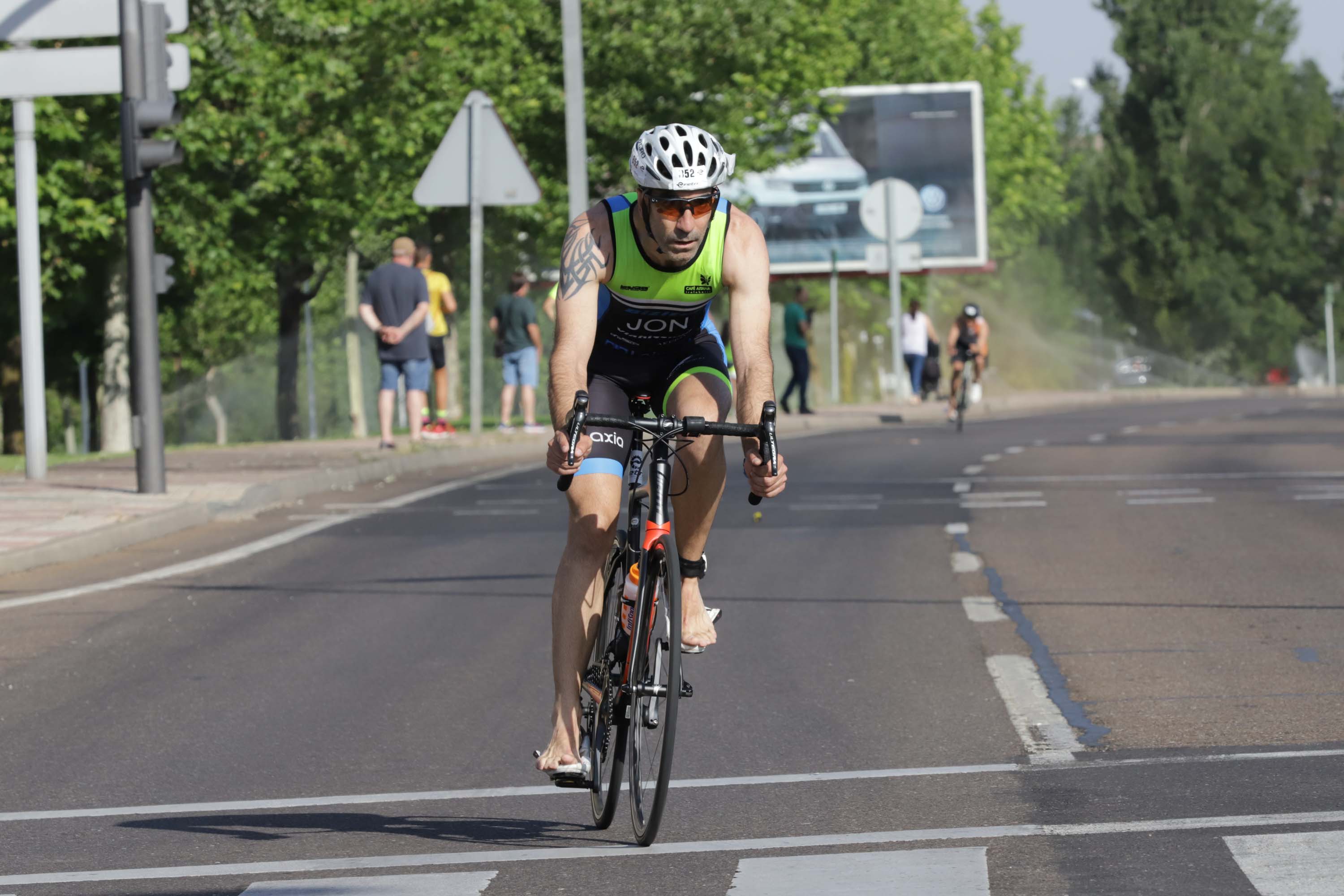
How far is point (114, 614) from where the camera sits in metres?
10.7

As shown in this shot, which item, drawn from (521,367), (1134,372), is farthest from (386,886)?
(1134,372)

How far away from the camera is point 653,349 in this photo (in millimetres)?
6176

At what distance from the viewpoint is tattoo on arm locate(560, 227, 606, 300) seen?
5871mm

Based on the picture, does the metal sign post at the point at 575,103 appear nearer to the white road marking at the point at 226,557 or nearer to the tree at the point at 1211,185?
the white road marking at the point at 226,557

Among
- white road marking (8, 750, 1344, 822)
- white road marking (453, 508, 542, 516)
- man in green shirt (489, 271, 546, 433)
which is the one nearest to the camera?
white road marking (8, 750, 1344, 822)

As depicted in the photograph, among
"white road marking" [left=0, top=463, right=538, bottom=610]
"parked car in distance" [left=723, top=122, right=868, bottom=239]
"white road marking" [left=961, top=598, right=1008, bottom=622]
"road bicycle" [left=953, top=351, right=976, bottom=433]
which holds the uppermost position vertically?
"parked car in distance" [left=723, top=122, right=868, bottom=239]

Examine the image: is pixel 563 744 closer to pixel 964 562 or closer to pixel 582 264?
pixel 582 264

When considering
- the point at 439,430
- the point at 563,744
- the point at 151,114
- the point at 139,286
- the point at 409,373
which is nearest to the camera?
the point at 563,744

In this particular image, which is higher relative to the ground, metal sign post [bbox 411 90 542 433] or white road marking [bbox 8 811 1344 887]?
metal sign post [bbox 411 90 542 433]

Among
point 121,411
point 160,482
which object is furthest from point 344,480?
point 121,411

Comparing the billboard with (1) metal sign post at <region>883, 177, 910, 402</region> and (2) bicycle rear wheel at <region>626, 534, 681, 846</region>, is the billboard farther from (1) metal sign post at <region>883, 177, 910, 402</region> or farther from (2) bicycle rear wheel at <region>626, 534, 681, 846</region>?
(2) bicycle rear wheel at <region>626, 534, 681, 846</region>

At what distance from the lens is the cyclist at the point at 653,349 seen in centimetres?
573

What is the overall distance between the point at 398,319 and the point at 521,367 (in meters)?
4.21

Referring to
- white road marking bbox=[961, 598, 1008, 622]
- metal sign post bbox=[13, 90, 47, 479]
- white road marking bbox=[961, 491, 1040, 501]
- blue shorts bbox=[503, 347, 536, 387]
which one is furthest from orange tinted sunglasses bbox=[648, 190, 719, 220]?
blue shorts bbox=[503, 347, 536, 387]
